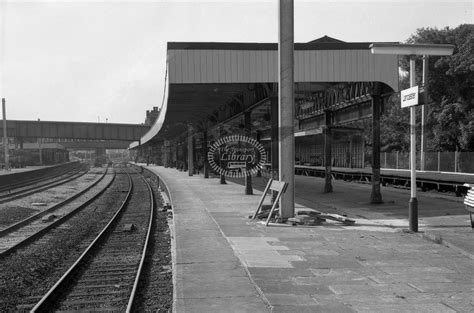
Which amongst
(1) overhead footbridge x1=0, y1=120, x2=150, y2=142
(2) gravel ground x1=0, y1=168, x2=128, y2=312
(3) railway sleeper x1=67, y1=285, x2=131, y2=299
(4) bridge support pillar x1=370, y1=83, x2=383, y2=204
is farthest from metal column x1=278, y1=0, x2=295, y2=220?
(1) overhead footbridge x1=0, y1=120, x2=150, y2=142

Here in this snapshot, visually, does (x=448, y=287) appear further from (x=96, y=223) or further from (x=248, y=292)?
(x=96, y=223)

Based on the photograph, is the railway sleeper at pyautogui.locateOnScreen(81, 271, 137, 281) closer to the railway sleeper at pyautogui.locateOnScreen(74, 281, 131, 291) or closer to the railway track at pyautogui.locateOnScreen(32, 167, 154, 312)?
the railway track at pyautogui.locateOnScreen(32, 167, 154, 312)

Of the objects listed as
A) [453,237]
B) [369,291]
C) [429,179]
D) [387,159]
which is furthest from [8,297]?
[387,159]

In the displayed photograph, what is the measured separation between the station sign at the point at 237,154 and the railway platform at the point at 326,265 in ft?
42.8

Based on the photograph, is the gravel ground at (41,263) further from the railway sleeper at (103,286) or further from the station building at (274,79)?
the station building at (274,79)

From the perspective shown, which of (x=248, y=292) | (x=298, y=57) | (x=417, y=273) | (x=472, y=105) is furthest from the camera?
(x=472, y=105)

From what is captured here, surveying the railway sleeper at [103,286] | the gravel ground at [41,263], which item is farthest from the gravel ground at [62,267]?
the railway sleeper at [103,286]

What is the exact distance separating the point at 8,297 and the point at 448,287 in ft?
21.5

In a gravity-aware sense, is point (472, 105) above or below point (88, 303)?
above

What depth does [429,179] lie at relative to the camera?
22875 mm

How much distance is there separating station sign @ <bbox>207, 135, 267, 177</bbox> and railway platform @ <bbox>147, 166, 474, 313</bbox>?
42.8 ft

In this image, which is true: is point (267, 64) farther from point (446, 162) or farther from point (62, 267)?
point (446, 162)

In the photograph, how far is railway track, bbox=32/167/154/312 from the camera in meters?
7.00

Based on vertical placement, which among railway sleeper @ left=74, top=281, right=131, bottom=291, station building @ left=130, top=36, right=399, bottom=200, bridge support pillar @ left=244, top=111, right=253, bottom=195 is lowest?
railway sleeper @ left=74, top=281, right=131, bottom=291
